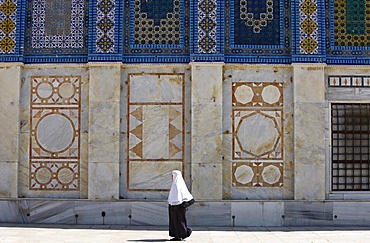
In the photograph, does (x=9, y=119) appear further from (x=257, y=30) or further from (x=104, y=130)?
(x=257, y=30)

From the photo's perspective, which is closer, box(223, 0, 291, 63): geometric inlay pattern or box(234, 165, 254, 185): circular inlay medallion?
box(234, 165, 254, 185): circular inlay medallion

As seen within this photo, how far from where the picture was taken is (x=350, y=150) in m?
12.3

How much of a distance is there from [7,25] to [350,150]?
748cm

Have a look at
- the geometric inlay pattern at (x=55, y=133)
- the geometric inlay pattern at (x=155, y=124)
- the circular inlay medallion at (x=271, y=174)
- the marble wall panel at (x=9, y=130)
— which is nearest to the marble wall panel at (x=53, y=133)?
the geometric inlay pattern at (x=55, y=133)

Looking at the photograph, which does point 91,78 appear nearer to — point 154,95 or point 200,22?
point 154,95

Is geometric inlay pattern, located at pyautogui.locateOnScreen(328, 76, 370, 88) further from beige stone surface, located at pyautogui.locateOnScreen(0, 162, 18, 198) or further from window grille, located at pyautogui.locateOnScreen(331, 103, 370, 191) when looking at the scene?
beige stone surface, located at pyautogui.locateOnScreen(0, 162, 18, 198)

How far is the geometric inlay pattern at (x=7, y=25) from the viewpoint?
12297 millimetres

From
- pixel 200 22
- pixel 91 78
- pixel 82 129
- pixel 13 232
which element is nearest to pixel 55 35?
pixel 91 78

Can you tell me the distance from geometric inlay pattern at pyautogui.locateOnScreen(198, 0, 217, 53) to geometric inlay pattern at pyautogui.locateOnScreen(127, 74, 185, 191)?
77cm

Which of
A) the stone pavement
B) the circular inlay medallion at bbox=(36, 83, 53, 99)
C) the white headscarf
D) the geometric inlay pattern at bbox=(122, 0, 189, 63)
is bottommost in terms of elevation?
the stone pavement

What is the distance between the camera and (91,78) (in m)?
12.1

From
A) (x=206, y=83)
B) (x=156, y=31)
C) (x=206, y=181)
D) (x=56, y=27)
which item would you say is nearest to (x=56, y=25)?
(x=56, y=27)

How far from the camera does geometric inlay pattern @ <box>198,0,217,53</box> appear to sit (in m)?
12.2

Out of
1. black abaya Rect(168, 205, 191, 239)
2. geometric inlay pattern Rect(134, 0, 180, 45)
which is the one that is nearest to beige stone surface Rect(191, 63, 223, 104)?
geometric inlay pattern Rect(134, 0, 180, 45)
